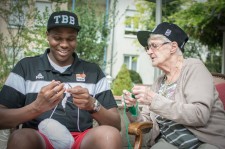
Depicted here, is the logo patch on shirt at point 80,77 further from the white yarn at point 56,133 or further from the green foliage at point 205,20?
the green foliage at point 205,20

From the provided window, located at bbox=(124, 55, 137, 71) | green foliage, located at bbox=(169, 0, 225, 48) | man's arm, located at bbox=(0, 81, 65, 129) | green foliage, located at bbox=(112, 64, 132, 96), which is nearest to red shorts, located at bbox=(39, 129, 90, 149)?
man's arm, located at bbox=(0, 81, 65, 129)

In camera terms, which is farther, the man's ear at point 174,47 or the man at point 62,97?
the man's ear at point 174,47

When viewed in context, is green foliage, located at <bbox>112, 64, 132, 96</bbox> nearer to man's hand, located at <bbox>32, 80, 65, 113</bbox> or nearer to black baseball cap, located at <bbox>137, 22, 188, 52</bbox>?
black baseball cap, located at <bbox>137, 22, 188, 52</bbox>

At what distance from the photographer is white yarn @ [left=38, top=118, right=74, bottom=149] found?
7.08 ft

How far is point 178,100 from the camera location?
2350mm

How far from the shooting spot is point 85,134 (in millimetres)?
2207

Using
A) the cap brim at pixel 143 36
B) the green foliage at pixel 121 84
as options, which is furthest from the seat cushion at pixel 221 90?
the green foliage at pixel 121 84

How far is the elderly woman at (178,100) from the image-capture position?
2.17m

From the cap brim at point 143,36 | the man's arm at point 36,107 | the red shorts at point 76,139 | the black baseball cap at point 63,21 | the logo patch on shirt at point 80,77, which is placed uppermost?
the black baseball cap at point 63,21

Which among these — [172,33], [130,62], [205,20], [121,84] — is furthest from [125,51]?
[172,33]

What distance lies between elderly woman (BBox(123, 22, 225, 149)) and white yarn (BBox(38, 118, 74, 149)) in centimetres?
53

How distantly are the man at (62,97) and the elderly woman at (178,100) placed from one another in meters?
0.29

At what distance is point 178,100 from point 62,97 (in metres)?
0.87

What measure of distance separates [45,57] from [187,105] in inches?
45.6
